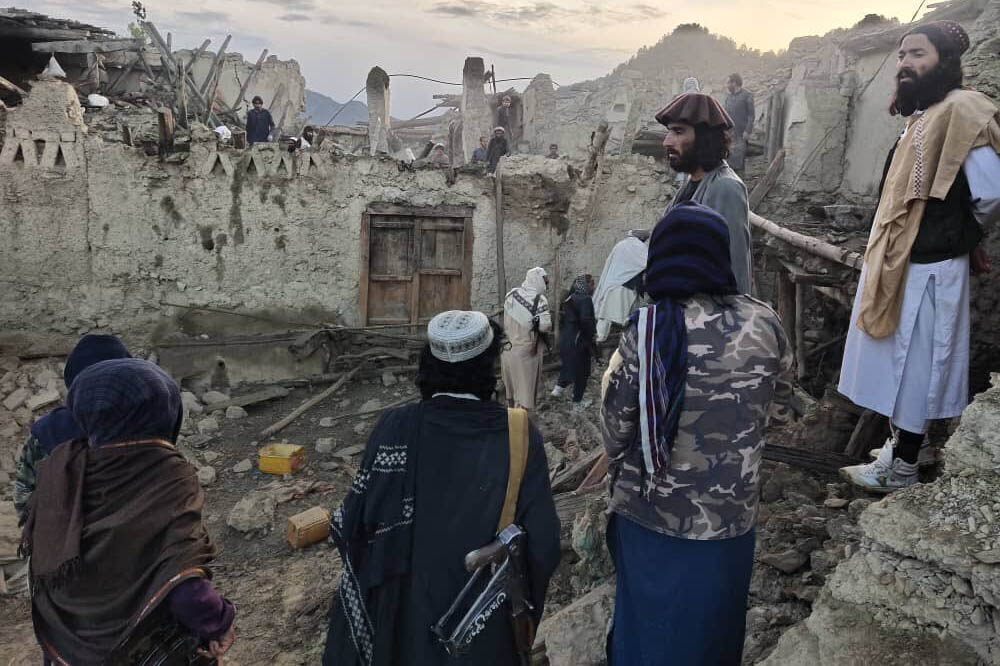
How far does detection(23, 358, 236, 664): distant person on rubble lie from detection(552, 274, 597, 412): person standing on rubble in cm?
579

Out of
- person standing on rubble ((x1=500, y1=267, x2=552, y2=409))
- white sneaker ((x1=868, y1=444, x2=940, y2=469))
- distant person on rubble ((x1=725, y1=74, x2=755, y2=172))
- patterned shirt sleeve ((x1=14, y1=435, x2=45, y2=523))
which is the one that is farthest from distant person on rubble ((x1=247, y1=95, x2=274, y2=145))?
white sneaker ((x1=868, y1=444, x2=940, y2=469))

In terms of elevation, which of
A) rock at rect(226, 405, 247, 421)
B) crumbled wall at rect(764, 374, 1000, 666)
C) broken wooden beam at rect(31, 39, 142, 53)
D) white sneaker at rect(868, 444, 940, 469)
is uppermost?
broken wooden beam at rect(31, 39, 142, 53)

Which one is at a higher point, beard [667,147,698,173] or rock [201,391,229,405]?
beard [667,147,698,173]

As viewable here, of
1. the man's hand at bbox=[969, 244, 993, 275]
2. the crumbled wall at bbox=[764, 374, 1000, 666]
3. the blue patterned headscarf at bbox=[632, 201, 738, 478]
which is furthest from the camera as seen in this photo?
the man's hand at bbox=[969, 244, 993, 275]

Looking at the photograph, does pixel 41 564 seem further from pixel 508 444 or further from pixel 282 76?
pixel 282 76

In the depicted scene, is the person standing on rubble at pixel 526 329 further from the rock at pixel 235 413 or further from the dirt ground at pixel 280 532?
the rock at pixel 235 413

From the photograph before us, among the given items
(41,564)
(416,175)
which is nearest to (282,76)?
(416,175)

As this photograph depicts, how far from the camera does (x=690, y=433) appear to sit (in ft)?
5.87

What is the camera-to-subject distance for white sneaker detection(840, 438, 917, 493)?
8.14 feet

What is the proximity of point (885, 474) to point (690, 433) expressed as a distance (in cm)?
128

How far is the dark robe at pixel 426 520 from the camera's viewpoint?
1.89 m

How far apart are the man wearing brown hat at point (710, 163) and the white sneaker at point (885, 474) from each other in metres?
0.85

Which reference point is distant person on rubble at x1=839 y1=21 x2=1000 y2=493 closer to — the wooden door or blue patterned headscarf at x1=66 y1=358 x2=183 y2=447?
blue patterned headscarf at x1=66 y1=358 x2=183 y2=447

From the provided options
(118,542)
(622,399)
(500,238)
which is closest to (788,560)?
(622,399)
